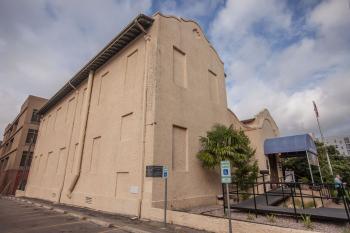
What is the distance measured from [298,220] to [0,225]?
10.5 m

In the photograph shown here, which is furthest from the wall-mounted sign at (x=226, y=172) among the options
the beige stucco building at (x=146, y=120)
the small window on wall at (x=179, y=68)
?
the small window on wall at (x=179, y=68)

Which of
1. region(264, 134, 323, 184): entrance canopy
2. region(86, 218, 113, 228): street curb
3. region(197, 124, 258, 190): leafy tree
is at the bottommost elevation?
region(86, 218, 113, 228): street curb

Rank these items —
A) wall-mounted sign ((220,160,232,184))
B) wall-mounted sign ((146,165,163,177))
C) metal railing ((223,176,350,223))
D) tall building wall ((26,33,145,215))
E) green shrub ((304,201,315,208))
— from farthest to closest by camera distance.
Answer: green shrub ((304,201,315,208)), tall building wall ((26,33,145,215)), wall-mounted sign ((146,165,163,177)), metal railing ((223,176,350,223)), wall-mounted sign ((220,160,232,184))

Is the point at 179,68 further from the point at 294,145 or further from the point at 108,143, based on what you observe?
the point at 294,145

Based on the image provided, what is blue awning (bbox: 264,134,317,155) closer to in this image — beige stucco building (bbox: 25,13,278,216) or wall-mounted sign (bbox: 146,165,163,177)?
beige stucco building (bbox: 25,13,278,216)

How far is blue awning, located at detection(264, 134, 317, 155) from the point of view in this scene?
14.4 meters

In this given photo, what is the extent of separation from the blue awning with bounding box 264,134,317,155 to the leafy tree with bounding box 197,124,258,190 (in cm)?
527

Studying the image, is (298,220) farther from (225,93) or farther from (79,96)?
(79,96)

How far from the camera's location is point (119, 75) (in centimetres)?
1369

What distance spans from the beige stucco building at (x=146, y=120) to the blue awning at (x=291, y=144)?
30.5 inches

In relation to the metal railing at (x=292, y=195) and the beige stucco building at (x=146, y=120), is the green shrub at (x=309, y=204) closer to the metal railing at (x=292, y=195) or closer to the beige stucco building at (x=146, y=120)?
the metal railing at (x=292, y=195)

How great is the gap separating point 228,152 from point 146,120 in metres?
4.33

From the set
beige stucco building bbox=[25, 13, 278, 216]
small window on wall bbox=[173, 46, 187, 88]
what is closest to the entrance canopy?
beige stucco building bbox=[25, 13, 278, 216]

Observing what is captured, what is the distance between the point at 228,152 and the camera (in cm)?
1041
